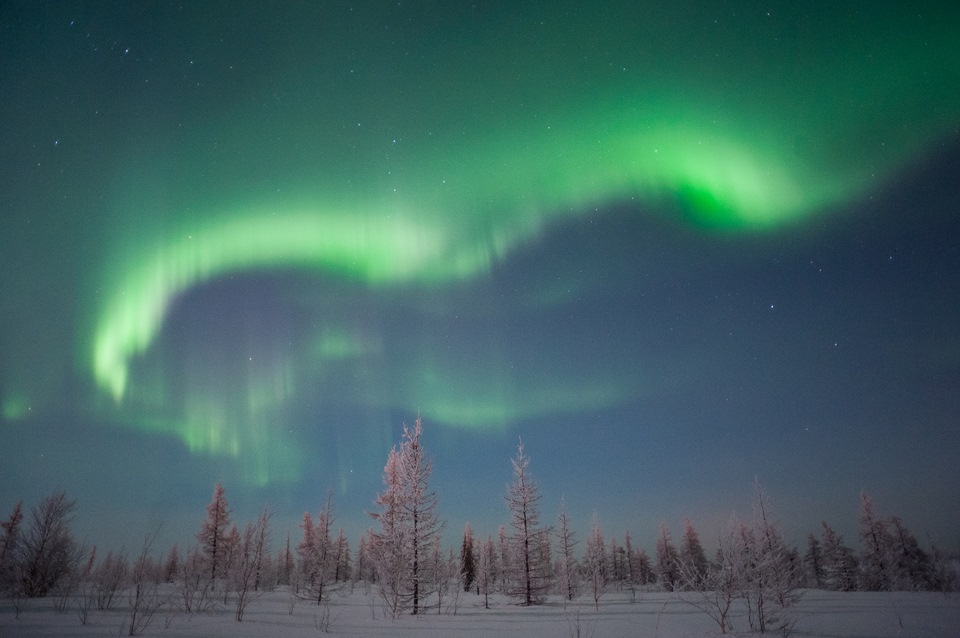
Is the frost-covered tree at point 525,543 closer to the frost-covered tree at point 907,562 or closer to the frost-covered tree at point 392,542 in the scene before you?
the frost-covered tree at point 392,542

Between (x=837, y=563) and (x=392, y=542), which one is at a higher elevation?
(x=392, y=542)

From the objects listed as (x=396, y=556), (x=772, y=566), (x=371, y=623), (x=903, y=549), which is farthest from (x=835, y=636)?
(x=903, y=549)

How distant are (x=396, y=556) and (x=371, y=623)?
6.40m

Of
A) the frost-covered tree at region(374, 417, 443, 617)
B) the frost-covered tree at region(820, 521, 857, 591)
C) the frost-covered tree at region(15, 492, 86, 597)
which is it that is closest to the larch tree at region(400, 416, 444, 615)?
the frost-covered tree at region(374, 417, 443, 617)

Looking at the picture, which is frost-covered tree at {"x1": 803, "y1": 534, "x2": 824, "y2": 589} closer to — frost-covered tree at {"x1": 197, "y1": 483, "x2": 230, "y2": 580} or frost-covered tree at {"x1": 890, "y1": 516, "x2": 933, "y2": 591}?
frost-covered tree at {"x1": 890, "y1": 516, "x2": 933, "y2": 591}

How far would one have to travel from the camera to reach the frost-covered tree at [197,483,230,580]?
48.6 metres

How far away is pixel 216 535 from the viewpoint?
50344 mm

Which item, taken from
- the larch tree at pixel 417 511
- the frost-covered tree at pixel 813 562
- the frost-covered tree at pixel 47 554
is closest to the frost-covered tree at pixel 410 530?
the larch tree at pixel 417 511

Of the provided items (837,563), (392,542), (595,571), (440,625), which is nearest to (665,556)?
(837,563)

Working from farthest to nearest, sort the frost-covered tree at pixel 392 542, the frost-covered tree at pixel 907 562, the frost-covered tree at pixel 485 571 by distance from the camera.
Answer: the frost-covered tree at pixel 907 562 → the frost-covered tree at pixel 485 571 → the frost-covered tree at pixel 392 542

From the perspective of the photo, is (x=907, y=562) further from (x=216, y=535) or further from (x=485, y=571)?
(x=216, y=535)

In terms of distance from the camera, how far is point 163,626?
1656 centimetres

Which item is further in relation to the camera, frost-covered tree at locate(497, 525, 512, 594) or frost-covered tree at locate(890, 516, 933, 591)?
frost-covered tree at locate(890, 516, 933, 591)

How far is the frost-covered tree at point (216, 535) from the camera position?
48.6 meters
